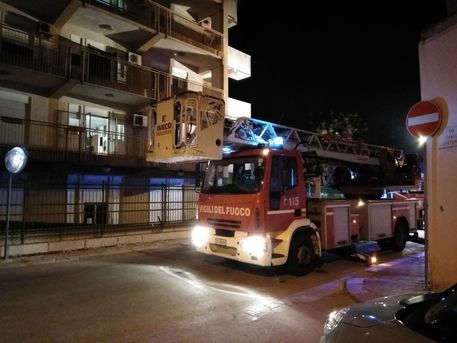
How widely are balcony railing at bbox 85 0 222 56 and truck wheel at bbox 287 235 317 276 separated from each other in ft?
41.1

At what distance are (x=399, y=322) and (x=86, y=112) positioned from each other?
16.4m

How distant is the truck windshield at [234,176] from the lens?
8.22 metres

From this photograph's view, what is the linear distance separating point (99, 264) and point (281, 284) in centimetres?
488

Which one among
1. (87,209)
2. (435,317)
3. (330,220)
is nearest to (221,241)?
(330,220)

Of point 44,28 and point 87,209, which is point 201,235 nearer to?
point 87,209

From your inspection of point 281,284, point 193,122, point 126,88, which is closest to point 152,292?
point 281,284

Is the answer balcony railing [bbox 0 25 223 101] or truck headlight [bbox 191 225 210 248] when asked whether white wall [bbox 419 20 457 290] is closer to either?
truck headlight [bbox 191 225 210 248]

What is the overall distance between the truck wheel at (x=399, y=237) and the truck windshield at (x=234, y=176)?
19.7ft

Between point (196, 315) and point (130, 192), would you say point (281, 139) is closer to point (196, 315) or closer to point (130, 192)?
point (196, 315)

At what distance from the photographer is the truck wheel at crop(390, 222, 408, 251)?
471 inches

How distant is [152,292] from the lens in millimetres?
7180

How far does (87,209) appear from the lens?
1256cm

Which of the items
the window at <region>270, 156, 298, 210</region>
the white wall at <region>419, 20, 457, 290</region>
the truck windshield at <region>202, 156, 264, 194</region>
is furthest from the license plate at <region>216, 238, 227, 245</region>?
the white wall at <region>419, 20, 457, 290</region>

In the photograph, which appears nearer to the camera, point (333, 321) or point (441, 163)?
point (333, 321)
